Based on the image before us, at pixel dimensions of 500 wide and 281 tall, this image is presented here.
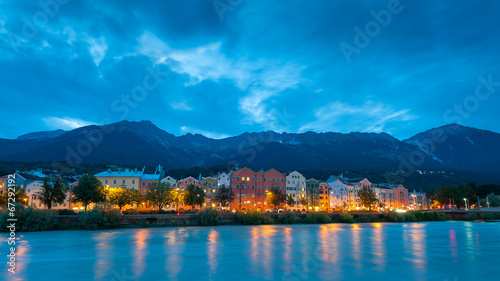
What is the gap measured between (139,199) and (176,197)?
31.2ft

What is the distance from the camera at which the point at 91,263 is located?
28.2 metres

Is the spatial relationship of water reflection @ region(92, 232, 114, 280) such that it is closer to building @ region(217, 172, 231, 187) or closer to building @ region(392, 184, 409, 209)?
building @ region(217, 172, 231, 187)

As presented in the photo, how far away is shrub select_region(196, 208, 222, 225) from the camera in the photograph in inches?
2611

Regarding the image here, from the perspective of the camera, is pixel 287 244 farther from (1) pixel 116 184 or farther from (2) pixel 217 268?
(1) pixel 116 184

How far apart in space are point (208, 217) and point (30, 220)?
32.7 metres

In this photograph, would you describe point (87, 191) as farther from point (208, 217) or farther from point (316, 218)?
point (316, 218)

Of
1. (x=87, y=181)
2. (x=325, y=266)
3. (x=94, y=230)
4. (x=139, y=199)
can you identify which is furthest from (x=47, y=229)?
(x=325, y=266)

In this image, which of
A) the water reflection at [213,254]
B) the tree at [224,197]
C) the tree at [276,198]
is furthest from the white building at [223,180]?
the water reflection at [213,254]

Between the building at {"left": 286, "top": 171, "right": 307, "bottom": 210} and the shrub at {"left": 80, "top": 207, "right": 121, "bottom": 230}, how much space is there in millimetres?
63292

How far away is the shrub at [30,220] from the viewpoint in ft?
175

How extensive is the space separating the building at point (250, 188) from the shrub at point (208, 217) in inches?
1251

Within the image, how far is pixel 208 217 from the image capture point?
6638 cm

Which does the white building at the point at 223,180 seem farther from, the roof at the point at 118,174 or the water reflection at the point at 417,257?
the water reflection at the point at 417,257

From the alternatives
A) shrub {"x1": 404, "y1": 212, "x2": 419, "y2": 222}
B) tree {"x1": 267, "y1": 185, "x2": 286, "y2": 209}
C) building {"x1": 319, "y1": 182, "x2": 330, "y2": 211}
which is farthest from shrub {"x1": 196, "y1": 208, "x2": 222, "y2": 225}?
shrub {"x1": 404, "y1": 212, "x2": 419, "y2": 222}
